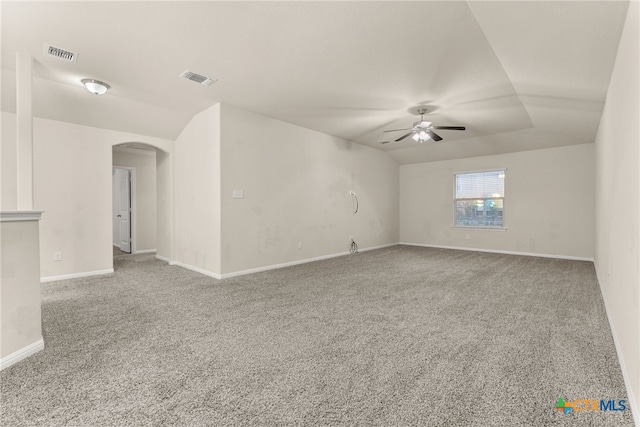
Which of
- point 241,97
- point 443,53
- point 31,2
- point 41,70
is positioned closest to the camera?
point 31,2

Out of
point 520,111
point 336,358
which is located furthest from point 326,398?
point 520,111

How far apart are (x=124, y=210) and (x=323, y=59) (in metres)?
6.46

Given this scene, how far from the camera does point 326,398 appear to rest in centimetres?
158

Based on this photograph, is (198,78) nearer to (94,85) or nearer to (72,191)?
(94,85)

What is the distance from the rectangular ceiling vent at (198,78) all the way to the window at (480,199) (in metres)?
6.38

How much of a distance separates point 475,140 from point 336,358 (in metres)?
6.06

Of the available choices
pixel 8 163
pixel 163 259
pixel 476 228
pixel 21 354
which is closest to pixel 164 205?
pixel 163 259

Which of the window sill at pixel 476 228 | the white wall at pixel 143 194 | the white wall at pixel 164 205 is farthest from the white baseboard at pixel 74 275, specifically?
the window sill at pixel 476 228

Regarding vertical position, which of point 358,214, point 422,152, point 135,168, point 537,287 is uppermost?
point 422,152

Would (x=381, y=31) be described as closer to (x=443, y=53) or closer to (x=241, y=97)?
(x=443, y=53)

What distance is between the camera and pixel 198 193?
488 cm

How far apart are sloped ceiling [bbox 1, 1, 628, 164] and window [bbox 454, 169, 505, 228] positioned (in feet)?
7.24

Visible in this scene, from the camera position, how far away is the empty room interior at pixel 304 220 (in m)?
1.68

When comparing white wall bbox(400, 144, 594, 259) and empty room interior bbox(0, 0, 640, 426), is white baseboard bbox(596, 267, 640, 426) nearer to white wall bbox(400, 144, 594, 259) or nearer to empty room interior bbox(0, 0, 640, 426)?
empty room interior bbox(0, 0, 640, 426)
